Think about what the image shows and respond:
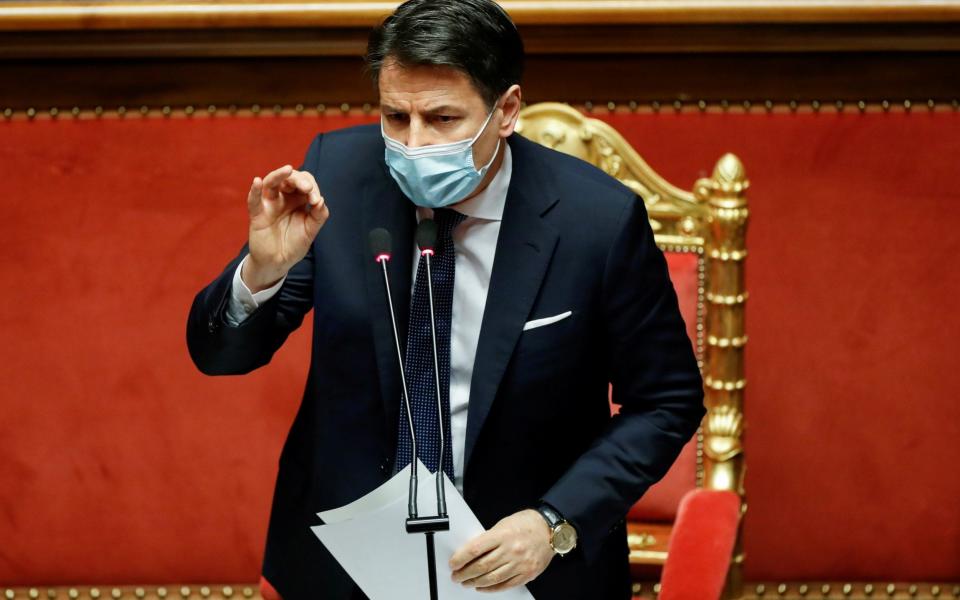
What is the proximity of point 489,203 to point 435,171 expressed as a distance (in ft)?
0.41

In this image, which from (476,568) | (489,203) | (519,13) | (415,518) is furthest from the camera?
(519,13)

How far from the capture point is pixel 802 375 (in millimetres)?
2289

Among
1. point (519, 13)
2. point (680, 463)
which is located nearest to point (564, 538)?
point (680, 463)

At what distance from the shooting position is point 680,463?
6.10 ft

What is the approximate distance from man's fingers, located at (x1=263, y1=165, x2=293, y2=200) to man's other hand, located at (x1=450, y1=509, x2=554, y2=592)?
0.37 meters

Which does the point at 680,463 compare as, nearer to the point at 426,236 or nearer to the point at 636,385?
the point at 636,385

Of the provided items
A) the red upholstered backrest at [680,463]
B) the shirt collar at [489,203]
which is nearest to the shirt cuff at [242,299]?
the shirt collar at [489,203]

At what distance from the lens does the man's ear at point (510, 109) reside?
1.37m

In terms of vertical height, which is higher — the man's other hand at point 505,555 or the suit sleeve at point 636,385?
the suit sleeve at point 636,385

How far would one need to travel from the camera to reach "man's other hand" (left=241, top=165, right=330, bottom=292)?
4.03ft

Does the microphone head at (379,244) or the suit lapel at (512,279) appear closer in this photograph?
the microphone head at (379,244)

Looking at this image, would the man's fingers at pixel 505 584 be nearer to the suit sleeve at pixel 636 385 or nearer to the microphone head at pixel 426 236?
the suit sleeve at pixel 636 385

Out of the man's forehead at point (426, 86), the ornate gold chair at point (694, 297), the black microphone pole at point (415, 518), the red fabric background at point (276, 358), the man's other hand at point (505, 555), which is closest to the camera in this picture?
the black microphone pole at point (415, 518)

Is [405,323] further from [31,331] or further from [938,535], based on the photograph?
[938,535]
